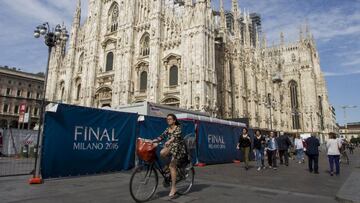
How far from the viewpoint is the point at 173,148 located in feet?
18.4

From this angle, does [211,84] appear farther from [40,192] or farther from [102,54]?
[40,192]

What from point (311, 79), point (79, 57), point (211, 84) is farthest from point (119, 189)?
point (311, 79)

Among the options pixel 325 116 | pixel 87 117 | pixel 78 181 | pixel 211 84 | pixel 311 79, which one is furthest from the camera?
pixel 325 116

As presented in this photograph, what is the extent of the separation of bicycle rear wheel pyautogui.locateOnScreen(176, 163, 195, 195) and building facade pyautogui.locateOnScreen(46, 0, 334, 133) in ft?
57.1

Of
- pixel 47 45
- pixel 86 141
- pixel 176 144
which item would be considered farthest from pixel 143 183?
pixel 47 45

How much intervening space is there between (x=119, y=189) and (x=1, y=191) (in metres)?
2.71

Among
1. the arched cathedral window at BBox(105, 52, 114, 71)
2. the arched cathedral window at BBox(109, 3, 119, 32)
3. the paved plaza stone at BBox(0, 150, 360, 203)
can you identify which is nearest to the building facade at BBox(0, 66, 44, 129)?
the arched cathedral window at BBox(105, 52, 114, 71)

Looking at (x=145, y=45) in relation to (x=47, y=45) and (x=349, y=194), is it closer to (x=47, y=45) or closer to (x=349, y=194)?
(x=47, y=45)

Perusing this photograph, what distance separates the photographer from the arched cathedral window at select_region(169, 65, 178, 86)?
27.4 meters

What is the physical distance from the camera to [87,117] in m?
8.94

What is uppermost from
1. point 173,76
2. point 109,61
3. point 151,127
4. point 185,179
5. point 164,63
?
point 109,61

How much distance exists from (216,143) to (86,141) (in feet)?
25.1

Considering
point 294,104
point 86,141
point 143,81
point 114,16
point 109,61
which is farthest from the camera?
point 294,104

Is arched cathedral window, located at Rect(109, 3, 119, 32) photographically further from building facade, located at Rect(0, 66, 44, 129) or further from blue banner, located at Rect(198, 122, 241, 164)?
blue banner, located at Rect(198, 122, 241, 164)
